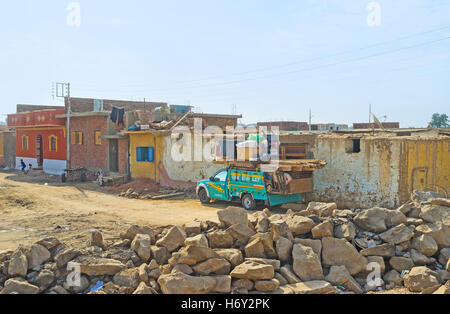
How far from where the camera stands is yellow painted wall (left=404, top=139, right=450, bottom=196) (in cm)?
1250

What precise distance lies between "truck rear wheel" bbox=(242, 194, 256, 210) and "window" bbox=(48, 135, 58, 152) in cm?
2153

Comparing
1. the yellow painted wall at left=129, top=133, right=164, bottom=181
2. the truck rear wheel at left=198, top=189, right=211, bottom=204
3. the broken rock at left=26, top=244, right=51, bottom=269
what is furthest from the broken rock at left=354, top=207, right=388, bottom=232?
the yellow painted wall at left=129, top=133, right=164, bottom=181

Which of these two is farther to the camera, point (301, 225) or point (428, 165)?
point (428, 165)

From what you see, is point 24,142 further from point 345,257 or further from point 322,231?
point 345,257

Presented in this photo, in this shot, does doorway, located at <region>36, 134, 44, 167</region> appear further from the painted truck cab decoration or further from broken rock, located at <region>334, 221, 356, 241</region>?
broken rock, located at <region>334, 221, 356, 241</region>

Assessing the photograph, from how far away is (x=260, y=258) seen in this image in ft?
25.0

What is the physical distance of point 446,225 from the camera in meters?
8.38

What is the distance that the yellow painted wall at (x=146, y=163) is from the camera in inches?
835

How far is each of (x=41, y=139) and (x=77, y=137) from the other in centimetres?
625

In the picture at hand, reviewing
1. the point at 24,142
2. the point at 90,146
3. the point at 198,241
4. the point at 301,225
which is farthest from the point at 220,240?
the point at 24,142

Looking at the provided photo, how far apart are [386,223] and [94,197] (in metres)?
14.2

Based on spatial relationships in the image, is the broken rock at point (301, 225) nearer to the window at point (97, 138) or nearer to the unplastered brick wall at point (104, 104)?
the window at point (97, 138)
